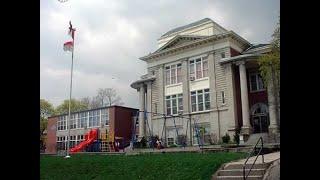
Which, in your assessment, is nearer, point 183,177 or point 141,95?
point 183,177

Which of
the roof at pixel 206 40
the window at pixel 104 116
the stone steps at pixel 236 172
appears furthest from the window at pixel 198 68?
the stone steps at pixel 236 172

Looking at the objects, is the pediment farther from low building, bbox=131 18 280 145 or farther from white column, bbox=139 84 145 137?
white column, bbox=139 84 145 137

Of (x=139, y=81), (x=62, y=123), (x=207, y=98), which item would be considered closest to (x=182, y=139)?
(x=207, y=98)

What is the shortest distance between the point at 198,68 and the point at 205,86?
202 centimetres

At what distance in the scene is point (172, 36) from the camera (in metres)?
Result: 41.3

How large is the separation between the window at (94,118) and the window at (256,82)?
18.2 m

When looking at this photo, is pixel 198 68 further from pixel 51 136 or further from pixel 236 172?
pixel 236 172

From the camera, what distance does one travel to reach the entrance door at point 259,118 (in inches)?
1351

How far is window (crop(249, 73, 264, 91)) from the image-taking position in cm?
3516

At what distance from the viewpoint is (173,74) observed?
39.7m
